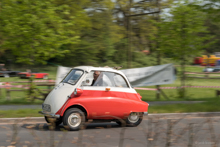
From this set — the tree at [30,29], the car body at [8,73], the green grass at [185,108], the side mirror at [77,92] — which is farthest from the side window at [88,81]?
the car body at [8,73]

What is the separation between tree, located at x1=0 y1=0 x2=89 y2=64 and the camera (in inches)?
499

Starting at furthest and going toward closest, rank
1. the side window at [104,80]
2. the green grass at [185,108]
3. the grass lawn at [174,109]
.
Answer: the green grass at [185,108], the grass lawn at [174,109], the side window at [104,80]

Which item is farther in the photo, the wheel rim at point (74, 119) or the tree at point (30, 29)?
the tree at point (30, 29)

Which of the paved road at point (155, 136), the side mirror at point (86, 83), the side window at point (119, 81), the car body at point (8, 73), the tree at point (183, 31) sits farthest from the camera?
the car body at point (8, 73)

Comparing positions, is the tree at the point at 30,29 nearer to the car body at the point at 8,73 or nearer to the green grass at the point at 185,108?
the green grass at the point at 185,108

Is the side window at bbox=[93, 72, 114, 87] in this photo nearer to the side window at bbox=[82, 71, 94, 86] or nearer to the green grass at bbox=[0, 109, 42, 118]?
the side window at bbox=[82, 71, 94, 86]

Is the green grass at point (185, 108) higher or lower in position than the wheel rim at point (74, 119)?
lower

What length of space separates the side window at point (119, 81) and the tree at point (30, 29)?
509cm

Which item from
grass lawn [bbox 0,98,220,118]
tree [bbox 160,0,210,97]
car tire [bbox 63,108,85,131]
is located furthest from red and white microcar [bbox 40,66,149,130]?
tree [bbox 160,0,210,97]

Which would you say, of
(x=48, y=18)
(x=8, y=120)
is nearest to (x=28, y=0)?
(x=48, y=18)

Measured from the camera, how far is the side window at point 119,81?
28.7 feet

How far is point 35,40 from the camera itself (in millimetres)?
13094

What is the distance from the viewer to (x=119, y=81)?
883 cm

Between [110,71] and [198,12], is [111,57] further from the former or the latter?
[110,71]
